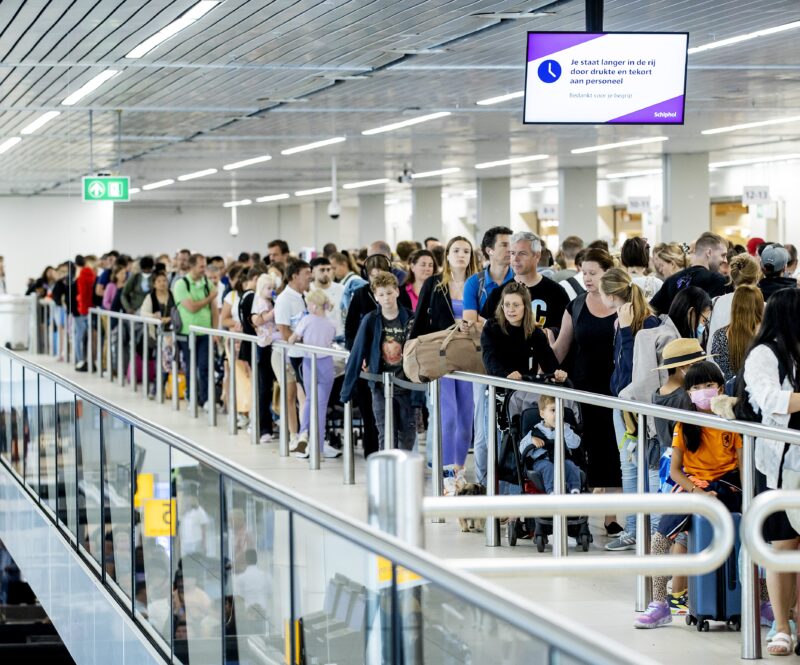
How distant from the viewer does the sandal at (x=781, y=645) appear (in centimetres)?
483

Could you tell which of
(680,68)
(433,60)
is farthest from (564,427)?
(433,60)

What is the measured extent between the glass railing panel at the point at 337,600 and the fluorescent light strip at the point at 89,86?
429 inches

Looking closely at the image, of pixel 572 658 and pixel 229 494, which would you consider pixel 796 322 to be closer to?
pixel 229 494

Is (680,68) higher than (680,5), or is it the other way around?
(680,5)

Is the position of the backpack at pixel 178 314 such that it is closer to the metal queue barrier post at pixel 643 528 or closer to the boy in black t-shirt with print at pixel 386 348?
the boy in black t-shirt with print at pixel 386 348

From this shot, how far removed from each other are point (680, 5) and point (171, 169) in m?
19.9

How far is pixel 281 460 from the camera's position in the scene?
10.4m

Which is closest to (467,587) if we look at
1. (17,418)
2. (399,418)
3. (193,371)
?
(399,418)

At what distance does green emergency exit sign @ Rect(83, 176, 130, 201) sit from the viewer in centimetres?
1922

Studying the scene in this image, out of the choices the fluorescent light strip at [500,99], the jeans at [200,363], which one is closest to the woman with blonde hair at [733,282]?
the jeans at [200,363]

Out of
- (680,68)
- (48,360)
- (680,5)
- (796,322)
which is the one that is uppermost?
(680,5)

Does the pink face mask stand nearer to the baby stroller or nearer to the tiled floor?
the tiled floor

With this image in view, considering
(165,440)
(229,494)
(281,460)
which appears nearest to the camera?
(229,494)

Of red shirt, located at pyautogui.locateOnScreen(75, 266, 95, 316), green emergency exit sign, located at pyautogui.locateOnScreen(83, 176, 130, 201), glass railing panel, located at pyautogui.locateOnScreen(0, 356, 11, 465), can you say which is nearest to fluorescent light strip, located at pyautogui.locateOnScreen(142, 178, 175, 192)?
green emergency exit sign, located at pyautogui.locateOnScreen(83, 176, 130, 201)
